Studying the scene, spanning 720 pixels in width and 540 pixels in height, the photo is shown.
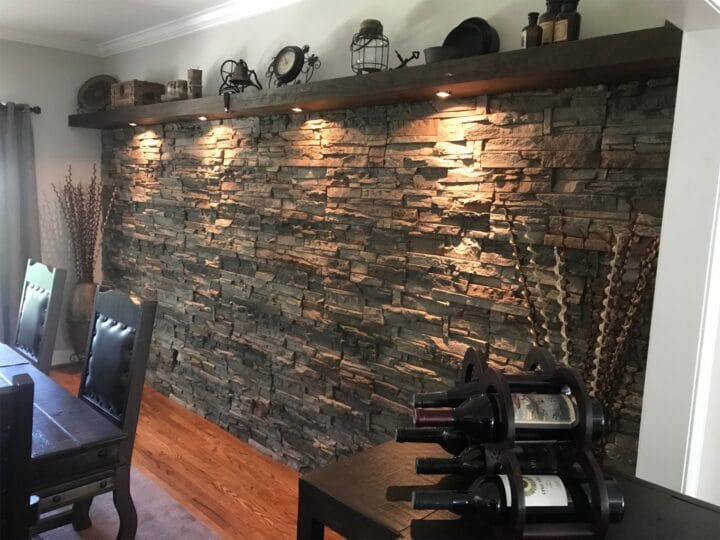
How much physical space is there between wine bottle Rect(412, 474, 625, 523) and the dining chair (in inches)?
53.3

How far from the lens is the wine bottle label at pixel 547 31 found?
69.6 inches

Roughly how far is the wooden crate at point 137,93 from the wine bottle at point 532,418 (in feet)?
11.3

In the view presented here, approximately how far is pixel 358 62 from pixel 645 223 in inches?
51.9

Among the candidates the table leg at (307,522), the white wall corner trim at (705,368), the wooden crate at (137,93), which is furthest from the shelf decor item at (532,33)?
the wooden crate at (137,93)

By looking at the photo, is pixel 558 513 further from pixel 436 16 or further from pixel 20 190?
pixel 20 190

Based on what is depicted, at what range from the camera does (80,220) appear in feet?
14.1

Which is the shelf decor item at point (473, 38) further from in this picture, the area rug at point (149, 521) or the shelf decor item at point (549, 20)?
the area rug at point (149, 521)

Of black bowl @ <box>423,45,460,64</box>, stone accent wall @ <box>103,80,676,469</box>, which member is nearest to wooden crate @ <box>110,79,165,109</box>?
stone accent wall @ <box>103,80,676,469</box>

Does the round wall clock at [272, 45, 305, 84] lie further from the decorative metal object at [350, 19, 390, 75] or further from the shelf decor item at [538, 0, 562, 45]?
the shelf decor item at [538, 0, 562, 45]

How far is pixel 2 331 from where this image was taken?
4.07 meters

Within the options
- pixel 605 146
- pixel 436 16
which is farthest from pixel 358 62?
pixel 605 146

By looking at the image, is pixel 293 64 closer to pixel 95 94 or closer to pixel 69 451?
pixel 69 451

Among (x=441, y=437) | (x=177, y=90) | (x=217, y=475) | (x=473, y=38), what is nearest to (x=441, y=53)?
(x=473, y=38)

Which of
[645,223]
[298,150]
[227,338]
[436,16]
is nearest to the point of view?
[645,223]
